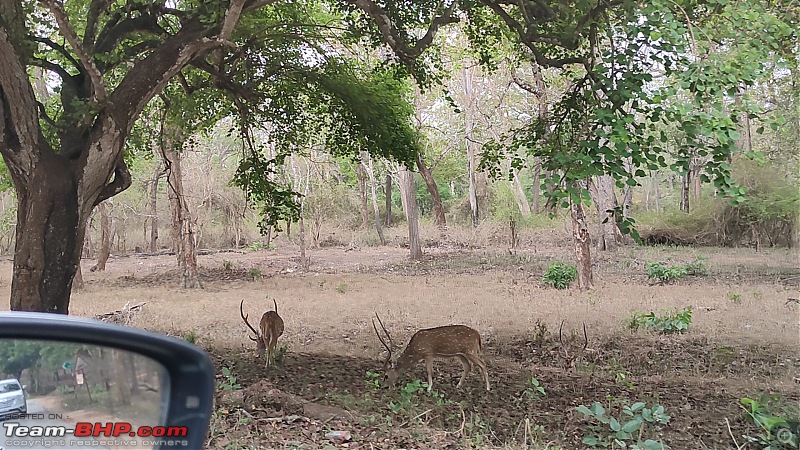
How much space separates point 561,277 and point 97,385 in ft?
40.7

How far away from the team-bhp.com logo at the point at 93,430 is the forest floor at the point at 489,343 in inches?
93.7

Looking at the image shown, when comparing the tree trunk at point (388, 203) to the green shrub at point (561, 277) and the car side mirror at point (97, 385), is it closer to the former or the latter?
the green shrub at point (561, 277)

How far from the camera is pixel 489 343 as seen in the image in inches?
353

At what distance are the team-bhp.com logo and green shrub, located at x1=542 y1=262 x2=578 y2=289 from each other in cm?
1210

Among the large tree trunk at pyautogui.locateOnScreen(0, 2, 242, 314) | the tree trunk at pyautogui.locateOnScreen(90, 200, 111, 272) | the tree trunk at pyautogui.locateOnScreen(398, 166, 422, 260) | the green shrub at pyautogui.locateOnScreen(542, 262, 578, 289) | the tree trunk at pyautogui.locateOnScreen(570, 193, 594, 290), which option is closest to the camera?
the large tree trunk at pyautogui.locateOnScreen(0, 2, 242, 314)

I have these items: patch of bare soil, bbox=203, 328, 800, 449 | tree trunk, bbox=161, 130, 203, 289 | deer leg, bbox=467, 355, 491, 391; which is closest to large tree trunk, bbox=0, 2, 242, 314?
patch of bare soil, bbox=203, 328, 800, 449

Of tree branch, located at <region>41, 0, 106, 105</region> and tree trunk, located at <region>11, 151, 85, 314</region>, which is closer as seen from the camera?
tree branch, located at <region>41, 0, 106, 105</region>

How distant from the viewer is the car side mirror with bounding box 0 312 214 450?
4.62ft

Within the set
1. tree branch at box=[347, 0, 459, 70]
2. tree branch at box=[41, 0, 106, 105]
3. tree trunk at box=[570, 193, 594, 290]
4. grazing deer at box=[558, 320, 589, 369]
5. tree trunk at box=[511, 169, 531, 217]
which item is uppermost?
tree branch at box=[347, 0, 459, 70]

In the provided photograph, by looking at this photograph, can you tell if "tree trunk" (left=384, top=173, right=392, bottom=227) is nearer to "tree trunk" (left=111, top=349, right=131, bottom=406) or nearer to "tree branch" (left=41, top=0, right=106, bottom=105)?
"tree branch" (left=41, top=0, right=106, bottom=105)

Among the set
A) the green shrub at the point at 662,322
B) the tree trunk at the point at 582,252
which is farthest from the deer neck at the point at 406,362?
the tree trunk at the point at 582,252

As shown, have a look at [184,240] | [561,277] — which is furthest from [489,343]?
[184,240]

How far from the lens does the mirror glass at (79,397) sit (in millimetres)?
1389

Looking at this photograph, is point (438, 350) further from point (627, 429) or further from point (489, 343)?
point (489, 343)
